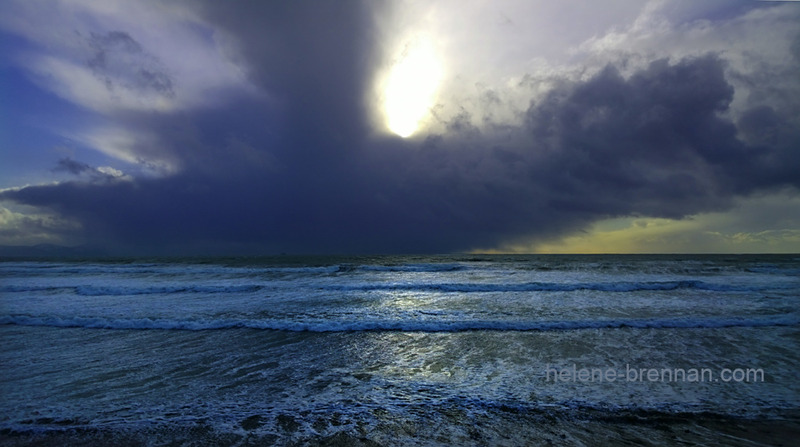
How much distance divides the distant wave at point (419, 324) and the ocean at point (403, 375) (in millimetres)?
73

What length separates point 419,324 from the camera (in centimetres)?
1202

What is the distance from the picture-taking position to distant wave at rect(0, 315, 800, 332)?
1162 cm

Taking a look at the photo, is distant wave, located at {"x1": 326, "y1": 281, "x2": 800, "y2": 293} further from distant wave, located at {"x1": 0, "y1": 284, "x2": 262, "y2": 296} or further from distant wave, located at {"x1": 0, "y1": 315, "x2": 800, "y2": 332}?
distant wave, located at {"x1": 0, "y1": 315, "x2": 800, "y2": 332}

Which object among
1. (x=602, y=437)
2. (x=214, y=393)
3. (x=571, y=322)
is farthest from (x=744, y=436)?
(x=214, y=393)

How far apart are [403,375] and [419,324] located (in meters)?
4.79

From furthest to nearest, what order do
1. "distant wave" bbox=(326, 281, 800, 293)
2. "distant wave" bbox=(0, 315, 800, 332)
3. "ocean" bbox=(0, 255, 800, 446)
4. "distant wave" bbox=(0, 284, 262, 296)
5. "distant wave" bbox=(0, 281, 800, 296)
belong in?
"distant wave" bbox=(0, 284, 262, 296), "distant wave" bbox=(0, 281, 800, 296), "distant wave" bbox=(326, 281, 800, 293), "distant wave" bbox=(0, 315, 800, 332), "ocean" bbox=(0, 255, 800, 446)

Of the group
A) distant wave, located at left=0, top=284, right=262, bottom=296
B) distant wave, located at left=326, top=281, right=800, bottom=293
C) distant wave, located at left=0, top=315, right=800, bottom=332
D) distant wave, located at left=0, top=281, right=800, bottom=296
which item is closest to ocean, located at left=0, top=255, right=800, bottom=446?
distant wave, located at left=0, top=315, right=800, bottom=332

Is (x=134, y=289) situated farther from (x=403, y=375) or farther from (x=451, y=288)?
(x=403, y=375)

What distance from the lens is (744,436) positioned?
16.0ft

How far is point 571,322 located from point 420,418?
8.71m

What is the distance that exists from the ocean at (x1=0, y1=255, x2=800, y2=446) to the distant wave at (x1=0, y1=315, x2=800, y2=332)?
7 cm

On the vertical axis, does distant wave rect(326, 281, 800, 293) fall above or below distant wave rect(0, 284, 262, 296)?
above

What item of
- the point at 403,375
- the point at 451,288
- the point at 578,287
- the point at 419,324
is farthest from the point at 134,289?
the point at 578,287

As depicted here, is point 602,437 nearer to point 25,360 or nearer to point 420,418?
point 420,418
